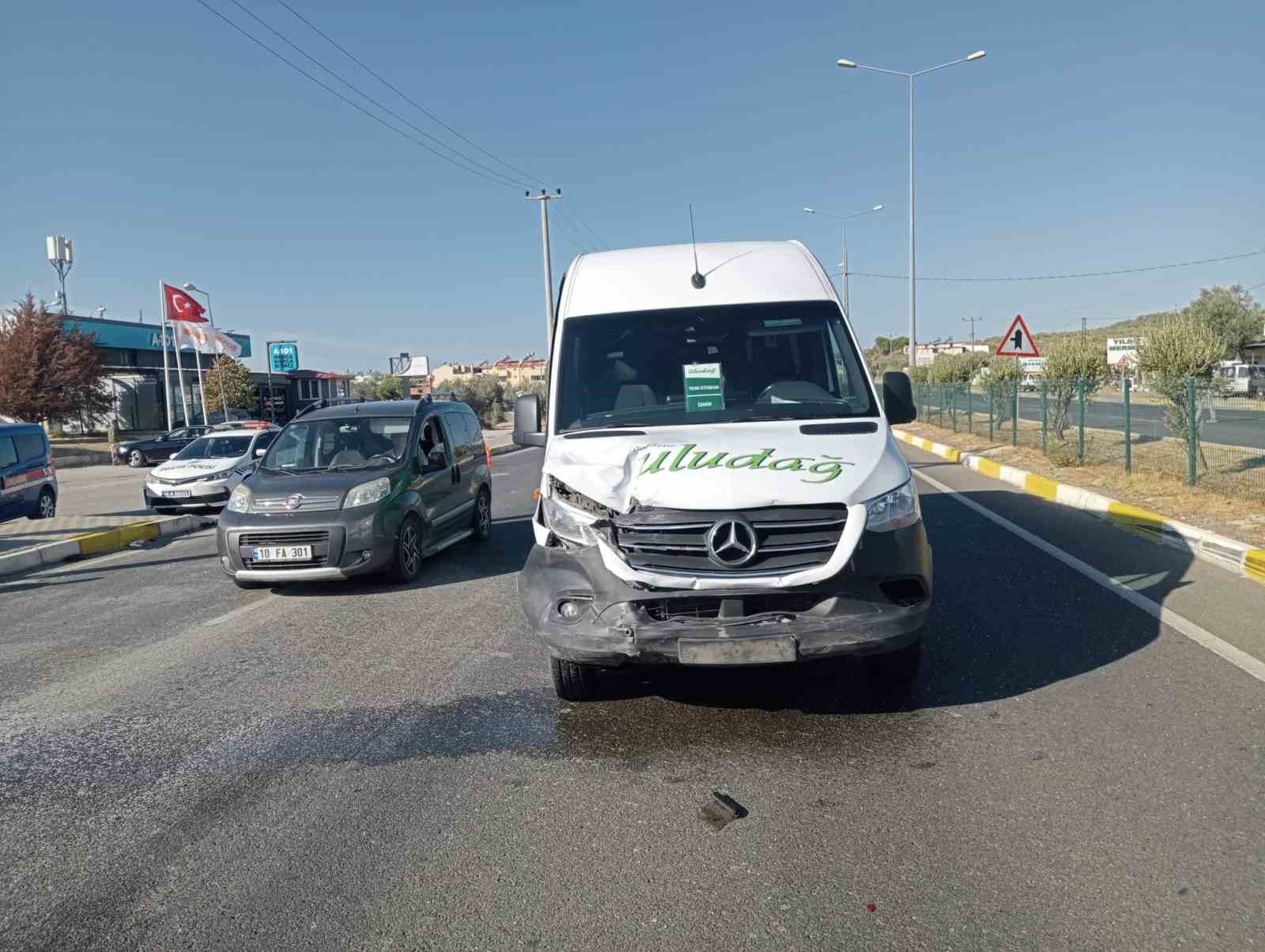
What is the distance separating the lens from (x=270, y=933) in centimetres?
292

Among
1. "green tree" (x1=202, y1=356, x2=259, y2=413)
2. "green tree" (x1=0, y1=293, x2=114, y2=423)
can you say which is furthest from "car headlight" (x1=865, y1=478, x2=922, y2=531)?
"green tree" (x1=202, y1=356, x2=259, y2=413)

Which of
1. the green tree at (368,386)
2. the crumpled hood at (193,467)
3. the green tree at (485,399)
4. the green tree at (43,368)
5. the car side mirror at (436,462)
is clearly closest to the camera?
the car side mirror at (436,462)

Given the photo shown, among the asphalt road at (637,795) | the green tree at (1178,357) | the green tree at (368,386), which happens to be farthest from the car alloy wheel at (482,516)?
the green tree at (368,386)

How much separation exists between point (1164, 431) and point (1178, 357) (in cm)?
117

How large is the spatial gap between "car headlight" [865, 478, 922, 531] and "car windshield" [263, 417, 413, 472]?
18.7 feet

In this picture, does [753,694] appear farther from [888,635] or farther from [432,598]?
[432,598]

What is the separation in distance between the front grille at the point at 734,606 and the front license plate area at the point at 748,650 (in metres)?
0.11

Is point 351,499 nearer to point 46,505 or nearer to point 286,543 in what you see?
point 286,543

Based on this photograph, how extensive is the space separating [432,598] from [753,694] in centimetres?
373

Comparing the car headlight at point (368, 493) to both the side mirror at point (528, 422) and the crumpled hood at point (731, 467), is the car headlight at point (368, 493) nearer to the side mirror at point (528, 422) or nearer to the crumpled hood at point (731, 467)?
the side mirror at point (528, 422)

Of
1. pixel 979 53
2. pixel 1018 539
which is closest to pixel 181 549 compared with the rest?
pixel 1018 539

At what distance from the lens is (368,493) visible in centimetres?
830

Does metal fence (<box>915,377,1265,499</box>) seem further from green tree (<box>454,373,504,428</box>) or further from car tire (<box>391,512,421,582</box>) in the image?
green tree (<box>454,373,504,428</box>)

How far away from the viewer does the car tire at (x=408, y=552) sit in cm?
837
